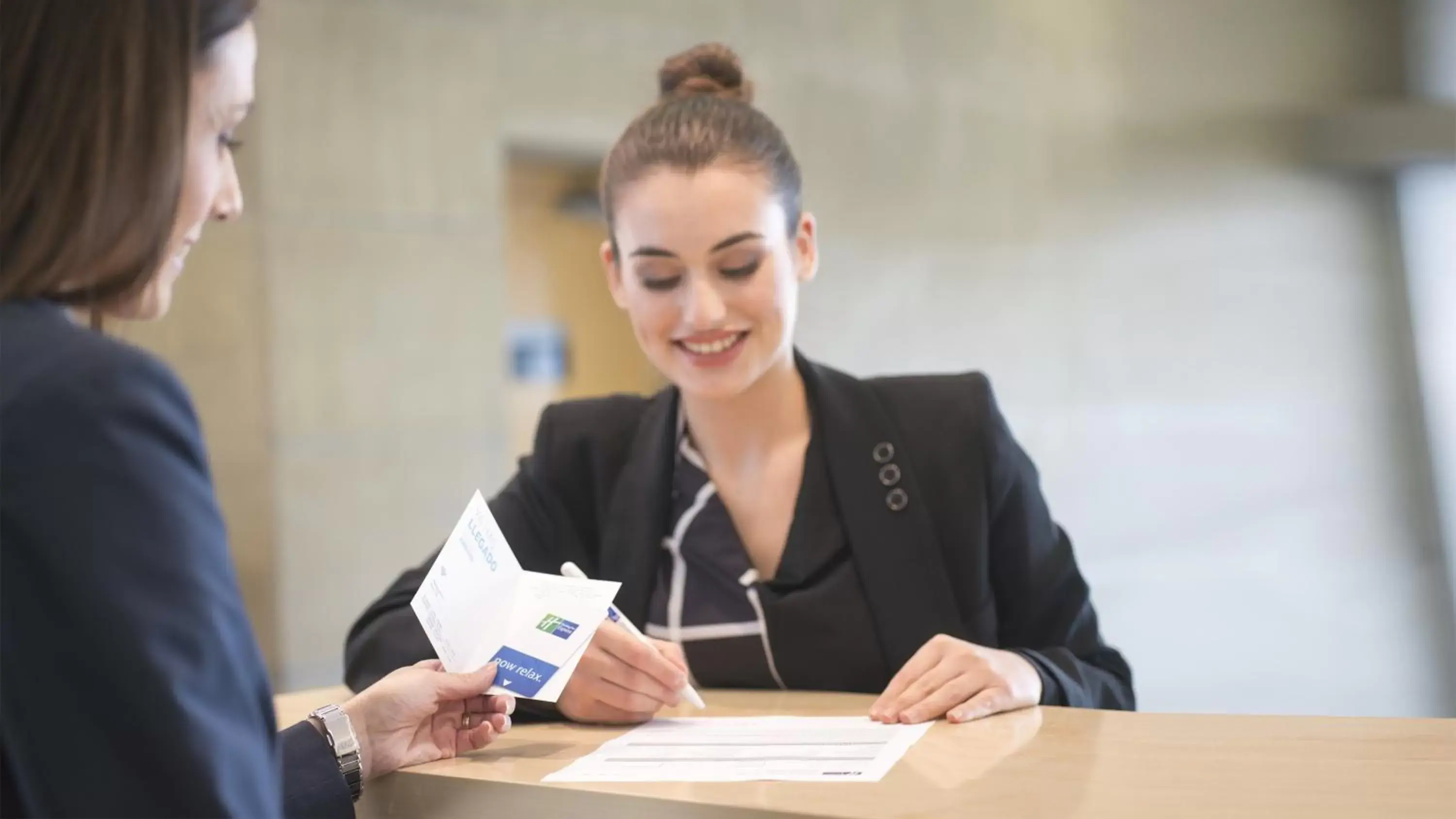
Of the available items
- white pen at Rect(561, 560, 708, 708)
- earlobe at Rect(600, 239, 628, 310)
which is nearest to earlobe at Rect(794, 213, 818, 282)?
earlobe at Rect(600, 239, 628, 310)

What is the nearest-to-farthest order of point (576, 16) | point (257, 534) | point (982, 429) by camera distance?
point (982, 429)
point (257, 534)
point (576, 16)

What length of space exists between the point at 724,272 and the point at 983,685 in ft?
2.30

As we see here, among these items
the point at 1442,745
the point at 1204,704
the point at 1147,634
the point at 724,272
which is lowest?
the point at 1204,704

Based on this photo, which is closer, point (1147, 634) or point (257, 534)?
point (257, 534)

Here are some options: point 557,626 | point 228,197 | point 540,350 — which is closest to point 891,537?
point 557,626

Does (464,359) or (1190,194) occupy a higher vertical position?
(1190,194)

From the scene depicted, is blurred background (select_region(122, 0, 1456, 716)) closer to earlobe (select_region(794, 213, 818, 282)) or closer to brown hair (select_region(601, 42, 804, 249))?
brown hair (select_region(601, 42, 804, 249))

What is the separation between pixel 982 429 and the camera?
1.83 m

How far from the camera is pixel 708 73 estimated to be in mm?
2098

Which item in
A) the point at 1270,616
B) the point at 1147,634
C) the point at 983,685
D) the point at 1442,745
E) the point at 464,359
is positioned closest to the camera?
the point at 1442,745

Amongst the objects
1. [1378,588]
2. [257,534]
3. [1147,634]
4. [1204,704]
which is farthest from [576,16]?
[1378,588]

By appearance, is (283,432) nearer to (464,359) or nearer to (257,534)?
(257,534)

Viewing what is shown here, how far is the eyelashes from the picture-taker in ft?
6.09

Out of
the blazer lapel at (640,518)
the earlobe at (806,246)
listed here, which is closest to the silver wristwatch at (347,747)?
the blazer lapel at (640,518)
